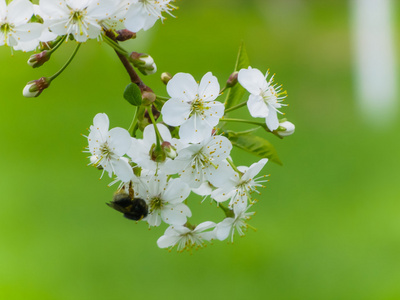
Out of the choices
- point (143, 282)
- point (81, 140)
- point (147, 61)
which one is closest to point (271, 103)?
point (147, 61)

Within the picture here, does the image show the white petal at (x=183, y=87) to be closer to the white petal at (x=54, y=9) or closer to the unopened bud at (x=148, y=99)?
the unopened bud at (x=148, y=99)

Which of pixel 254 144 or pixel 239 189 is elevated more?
pixel 254 144

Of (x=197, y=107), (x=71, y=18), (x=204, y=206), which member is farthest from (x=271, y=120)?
(x=204, y=206)

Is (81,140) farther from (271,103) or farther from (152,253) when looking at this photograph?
(271,103)

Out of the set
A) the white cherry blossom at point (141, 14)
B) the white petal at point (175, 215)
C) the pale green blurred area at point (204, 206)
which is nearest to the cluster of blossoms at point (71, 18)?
→ the white cherry blossom at point (141, 14)

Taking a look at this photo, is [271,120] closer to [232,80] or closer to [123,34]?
[232,80]

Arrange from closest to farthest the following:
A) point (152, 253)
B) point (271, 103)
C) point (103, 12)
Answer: point (103, 12)
point (271, 103)
point (152, 253)
